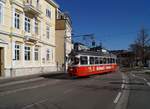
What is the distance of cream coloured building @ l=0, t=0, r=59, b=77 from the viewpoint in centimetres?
3344

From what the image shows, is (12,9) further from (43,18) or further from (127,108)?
(127,108)

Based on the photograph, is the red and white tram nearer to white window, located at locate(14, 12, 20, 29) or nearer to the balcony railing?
white window, located at locate(14, 12, 20, 29)

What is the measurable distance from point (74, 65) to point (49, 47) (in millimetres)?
20147

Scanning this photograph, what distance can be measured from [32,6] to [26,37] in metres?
4.23

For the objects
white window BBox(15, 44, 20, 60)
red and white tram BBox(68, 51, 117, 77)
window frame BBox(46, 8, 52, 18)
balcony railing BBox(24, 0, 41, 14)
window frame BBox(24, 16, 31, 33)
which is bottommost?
red and white tram BBox(68, 51, 117, 77)

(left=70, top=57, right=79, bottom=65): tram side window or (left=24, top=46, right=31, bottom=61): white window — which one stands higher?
(left=24, top=46, right=31, bottom=61): white window

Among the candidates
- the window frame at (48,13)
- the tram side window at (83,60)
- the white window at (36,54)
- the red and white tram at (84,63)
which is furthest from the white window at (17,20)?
the window frame at (48,13)

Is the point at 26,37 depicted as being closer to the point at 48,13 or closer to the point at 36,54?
the point at 36,54

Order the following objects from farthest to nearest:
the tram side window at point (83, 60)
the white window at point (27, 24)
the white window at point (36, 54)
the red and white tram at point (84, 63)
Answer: the white window at point (36, 54) → the white window at point (27, 24) → the tram side window at point (83, 60) → the red and white tram at point (84, 63)

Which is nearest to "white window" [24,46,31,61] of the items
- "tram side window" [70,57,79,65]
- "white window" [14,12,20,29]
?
"white window" [14,12,20,29]

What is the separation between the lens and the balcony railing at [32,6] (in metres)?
38.5

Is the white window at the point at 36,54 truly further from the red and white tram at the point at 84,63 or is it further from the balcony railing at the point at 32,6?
the red and white tram at the point at 84,63

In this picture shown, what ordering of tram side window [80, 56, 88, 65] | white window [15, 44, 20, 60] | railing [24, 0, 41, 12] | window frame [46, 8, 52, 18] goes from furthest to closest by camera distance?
window frame [46, 8, 52, 18], railing [24, 0, 41, 12], white window [15, 44, 20, 60], tram side window [80, 56, 88, 65]

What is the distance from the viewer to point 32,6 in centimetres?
3966
